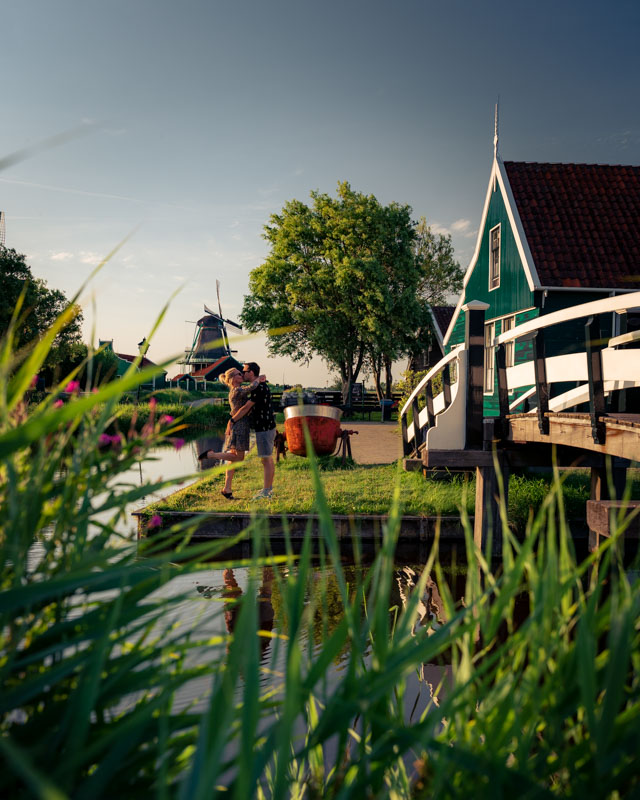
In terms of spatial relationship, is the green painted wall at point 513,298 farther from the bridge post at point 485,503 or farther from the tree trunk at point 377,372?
the tree trunk at point 377,372

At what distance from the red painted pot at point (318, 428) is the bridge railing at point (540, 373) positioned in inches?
118

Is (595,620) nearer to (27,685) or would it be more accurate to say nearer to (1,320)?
(27,685)

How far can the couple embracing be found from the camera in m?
8.89

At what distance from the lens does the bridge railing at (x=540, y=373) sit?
4668 millimetres

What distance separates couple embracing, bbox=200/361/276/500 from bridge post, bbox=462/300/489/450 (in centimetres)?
310

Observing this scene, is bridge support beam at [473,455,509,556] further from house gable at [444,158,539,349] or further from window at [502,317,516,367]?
house gable at [444,158,539,349]

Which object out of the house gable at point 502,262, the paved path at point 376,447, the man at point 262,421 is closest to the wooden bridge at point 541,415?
the man at point 262,421

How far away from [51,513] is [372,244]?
36901mm

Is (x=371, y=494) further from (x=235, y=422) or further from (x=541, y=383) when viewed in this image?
(x=541, y=383)

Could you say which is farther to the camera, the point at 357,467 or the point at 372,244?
the point at 372,244

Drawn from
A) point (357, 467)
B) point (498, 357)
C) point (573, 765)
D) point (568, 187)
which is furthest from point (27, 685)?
point (568, 187)

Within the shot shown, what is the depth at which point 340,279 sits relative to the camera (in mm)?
35000

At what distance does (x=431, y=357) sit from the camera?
34875 mm

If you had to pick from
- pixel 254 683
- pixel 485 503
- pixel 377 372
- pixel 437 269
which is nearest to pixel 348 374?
pixel 377 372
